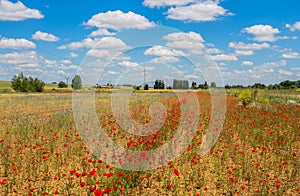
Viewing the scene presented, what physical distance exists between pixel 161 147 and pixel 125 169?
95.2 inches

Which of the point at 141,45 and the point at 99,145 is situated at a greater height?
the point at 141,45

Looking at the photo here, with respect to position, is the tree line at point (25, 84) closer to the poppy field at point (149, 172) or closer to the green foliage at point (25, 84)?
the green foliage at point (25, 84)

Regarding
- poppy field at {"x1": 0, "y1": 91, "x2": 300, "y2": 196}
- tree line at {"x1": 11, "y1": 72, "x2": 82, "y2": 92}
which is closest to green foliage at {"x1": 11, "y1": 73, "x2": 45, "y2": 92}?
tree line at {"x1": 11, "y1": 72, "x2": 82, "y2": 92}

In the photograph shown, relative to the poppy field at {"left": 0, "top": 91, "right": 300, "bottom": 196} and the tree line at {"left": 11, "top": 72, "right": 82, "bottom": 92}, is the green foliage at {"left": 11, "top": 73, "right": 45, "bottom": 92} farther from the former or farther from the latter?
the poppy field at {"left": 0, "top": 91, "right": 300, "bottom": 196}

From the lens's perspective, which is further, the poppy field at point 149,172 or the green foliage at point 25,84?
the green foliage at point 25,84

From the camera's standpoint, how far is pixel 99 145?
25.3 feet

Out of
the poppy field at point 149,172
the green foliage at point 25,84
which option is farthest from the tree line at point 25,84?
the poppy field at point 149,172

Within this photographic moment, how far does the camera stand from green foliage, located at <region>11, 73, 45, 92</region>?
77.2 meters

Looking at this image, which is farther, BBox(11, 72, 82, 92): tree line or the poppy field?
BBox(11, 72, 82, 92): tree line

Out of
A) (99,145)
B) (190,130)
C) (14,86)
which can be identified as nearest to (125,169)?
(99,145)

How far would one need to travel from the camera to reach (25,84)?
77500 mm

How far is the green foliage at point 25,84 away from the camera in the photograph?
77188 mm

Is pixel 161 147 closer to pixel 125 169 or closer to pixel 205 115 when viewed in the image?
pixel 125 169

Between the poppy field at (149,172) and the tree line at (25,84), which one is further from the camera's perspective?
the tree line at (25,84)
